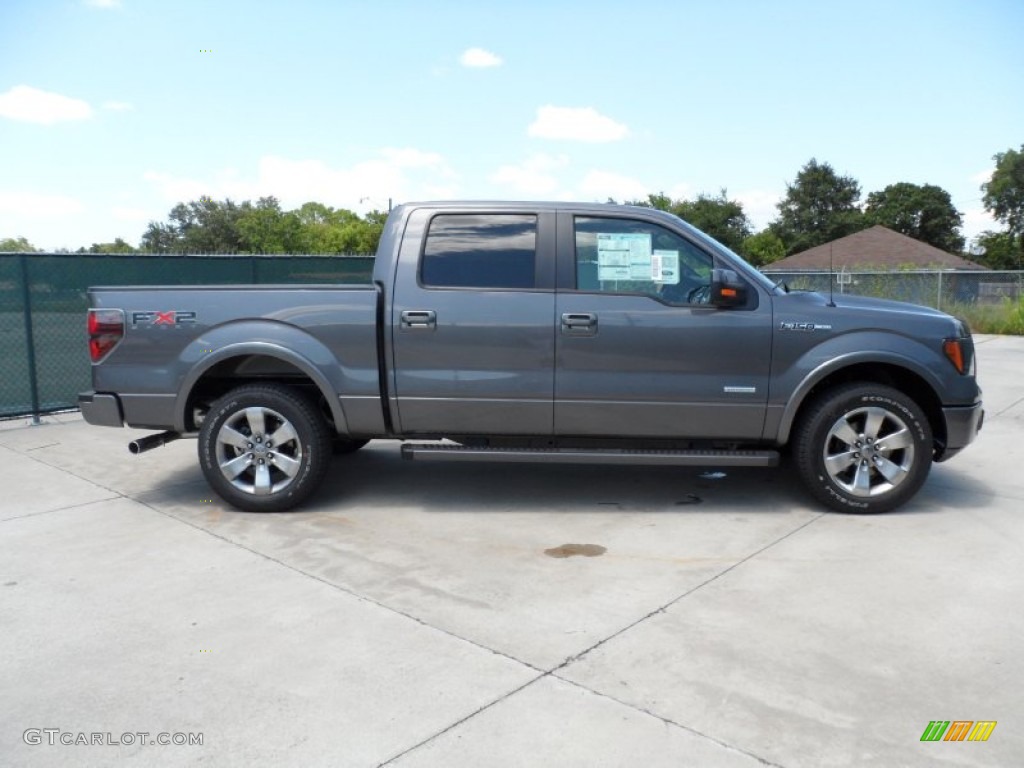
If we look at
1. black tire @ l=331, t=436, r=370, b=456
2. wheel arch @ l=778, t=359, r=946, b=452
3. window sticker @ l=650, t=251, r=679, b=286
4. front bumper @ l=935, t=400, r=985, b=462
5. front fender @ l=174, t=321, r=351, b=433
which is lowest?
black tire @ l=331, t=436, r=370, b=456

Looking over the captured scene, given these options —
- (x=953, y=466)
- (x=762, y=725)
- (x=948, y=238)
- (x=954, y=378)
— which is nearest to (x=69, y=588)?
(x=762, y=725)

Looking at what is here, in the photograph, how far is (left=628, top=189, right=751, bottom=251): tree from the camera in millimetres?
53375

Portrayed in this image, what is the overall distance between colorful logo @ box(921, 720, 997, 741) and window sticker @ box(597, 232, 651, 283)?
3138 mm

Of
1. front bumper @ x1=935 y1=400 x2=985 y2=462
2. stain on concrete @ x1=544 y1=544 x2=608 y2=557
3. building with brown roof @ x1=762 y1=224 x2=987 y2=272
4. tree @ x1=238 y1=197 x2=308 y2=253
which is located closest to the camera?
stain on concrete @ x1=544 y1=544 x2=608 y2=557

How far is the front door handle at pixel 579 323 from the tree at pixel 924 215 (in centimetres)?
7199

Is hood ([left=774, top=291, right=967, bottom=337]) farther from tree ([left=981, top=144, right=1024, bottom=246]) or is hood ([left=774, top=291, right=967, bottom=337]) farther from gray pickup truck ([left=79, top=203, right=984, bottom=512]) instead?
tree ([left=981, top=144, right=1024, bottom=246])

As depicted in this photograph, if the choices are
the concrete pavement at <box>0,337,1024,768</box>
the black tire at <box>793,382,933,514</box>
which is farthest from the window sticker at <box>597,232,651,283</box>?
the concrete pavement at <box>0,337,1024,768</box>

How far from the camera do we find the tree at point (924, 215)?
2761 inches

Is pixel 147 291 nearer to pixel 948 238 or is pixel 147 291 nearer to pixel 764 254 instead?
pixel 764 254

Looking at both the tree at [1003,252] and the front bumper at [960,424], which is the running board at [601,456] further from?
the tree at [1003,252]

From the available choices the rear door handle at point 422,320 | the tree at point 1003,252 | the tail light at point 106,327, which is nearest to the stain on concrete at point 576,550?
the rear door handle at point 422,320

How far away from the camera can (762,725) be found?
9.90ft

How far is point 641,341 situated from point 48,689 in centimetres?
365

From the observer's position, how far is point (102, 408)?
18.2 ft
